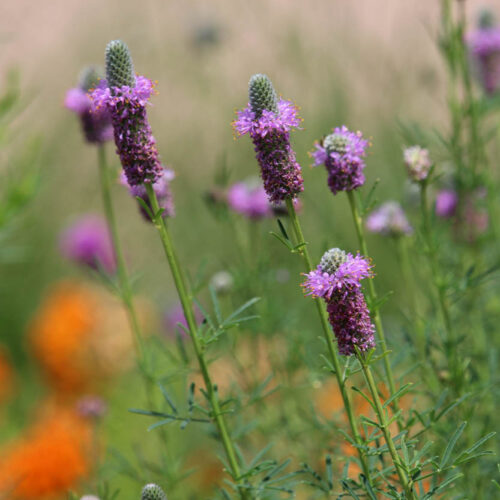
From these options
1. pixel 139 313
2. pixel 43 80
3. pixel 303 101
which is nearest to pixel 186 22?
pixel 303 101

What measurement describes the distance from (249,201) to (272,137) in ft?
4.33

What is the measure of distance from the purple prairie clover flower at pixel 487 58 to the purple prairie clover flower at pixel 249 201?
38.0 inches

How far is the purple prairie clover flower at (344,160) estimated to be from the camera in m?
1.53

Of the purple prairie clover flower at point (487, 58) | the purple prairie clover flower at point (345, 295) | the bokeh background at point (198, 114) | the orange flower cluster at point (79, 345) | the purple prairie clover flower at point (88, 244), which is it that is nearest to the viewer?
the purple prairie clover flower at point (345, 295)

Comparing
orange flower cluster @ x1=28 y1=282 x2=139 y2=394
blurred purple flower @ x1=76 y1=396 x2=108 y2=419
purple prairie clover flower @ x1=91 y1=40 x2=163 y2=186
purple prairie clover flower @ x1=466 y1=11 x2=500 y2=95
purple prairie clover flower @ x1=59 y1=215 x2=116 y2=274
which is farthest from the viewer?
→ orange flower cluster @ x1=28 y1=282 x2=139 y2=394

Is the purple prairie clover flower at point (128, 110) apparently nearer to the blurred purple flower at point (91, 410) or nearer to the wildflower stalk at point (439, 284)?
the wildflower stalk at point (439, 284)

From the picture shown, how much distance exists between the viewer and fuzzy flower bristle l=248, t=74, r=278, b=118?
143cm

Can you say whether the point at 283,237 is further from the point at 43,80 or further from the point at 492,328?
the point at 43,80

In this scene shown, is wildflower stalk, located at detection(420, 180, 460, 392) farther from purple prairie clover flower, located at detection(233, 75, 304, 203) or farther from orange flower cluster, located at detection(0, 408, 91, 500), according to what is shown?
orange flower cluster, located at detection(0, 408, 91, 500)

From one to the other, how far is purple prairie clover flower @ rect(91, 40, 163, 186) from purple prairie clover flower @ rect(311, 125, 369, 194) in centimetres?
37

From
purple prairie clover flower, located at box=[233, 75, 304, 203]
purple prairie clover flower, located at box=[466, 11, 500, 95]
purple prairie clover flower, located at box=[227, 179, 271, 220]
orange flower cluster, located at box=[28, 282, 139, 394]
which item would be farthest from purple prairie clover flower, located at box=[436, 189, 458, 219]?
orange flower cluster, located at box=[28, 282, 139, 394]

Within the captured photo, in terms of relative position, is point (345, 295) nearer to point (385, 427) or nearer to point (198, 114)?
point (385, 427)

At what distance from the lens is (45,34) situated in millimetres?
8312

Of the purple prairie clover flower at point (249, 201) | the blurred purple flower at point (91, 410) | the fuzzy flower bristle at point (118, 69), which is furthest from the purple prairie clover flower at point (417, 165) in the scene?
the blurred purple flower at point (91, 410)
